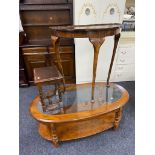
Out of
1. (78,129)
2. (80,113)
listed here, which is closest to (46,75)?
(80,113)

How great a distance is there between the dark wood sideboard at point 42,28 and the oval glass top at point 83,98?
27.0 inches

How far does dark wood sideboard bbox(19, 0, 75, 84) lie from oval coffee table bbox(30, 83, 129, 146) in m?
0.69

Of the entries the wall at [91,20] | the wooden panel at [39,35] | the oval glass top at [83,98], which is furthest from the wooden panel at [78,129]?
the wooden panel at [39,35]

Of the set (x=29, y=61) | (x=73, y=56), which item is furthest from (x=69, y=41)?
(x=29, y=61)

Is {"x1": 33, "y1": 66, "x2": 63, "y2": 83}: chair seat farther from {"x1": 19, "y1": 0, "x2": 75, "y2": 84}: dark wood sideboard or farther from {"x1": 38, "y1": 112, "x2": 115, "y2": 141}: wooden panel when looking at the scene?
{"x1": 19, "y1": 0, "x2": 75, "y2": 84}: dark wood sideboard

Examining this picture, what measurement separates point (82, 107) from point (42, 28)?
145cm

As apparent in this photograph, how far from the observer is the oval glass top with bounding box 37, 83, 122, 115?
1717 millimetres

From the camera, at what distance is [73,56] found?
101 inches

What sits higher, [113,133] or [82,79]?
[82,79]

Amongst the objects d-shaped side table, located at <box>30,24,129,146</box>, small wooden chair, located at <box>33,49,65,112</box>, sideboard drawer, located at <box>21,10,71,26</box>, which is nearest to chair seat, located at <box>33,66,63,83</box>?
small wooden chair, located at <box>33,49,65,112</box>

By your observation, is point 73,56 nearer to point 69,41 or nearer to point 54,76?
point 69,41

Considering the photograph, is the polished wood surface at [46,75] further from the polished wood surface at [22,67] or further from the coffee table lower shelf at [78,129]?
the polished wood surface at [22,67]
